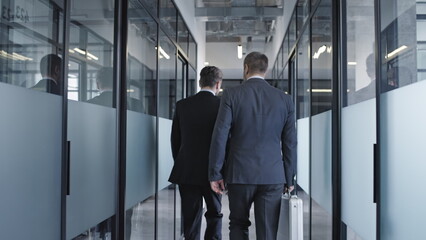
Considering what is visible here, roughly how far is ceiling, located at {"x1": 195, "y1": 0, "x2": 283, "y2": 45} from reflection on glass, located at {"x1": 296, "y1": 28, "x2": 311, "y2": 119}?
9.75 ft

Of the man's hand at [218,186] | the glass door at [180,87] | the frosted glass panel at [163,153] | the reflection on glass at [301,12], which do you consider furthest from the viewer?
the glass door at [180,87]

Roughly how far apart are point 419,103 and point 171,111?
3293 mm

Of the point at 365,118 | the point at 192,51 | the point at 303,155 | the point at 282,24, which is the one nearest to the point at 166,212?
the point at 303,155

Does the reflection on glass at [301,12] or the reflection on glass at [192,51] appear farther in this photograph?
the reflection on glass at [192,51]

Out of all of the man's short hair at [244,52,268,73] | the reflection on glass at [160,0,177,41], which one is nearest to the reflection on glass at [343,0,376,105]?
the man's short hair at [244,52,268,73]

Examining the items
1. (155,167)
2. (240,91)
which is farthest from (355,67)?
(155,167)

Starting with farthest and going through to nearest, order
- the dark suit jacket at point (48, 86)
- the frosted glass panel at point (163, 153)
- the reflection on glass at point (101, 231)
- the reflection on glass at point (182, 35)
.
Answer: the reflection on glass at point (182, 35)
the frosted glass panel at point (163, 153)
the reflection on glass at point (101, 231)
the dark suit jacket at point (48, 86)

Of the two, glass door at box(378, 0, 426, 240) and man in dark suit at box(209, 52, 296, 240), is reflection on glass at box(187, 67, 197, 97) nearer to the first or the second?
man in dark suit at box(209, 52, 296, 240)

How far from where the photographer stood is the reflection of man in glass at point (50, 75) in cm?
182

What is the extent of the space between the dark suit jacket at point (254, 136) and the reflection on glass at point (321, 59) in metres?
0.51

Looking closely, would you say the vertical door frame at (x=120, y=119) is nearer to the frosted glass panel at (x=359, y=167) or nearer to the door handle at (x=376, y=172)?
the frosted glass panel at (x=359, y=167)

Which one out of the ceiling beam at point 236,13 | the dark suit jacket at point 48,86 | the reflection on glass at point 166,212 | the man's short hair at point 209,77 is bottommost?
the reflection on glass at point 166,212

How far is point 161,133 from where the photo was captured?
402cm

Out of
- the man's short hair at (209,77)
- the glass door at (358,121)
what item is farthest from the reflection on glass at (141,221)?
the glass door at (358,121)
